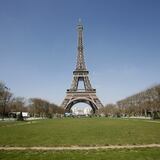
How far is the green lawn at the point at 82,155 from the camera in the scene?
1171cm

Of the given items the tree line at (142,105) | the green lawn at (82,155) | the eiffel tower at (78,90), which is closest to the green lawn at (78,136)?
the green lawn at (82,155)

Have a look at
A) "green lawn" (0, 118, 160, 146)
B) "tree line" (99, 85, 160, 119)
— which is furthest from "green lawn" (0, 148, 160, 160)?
"tree line" (99, 85, 160, 119)

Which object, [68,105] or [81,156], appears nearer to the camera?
[81,156]

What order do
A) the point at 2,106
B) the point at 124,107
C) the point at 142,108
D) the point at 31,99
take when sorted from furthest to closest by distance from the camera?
1. the point at 124,107
2. the point at 31,99
3. the point at 142,108
4. the point at 2,106

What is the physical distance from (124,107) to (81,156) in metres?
109

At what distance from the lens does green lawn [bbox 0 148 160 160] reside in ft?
38.4

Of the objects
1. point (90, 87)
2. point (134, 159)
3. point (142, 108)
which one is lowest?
point (134, 159)

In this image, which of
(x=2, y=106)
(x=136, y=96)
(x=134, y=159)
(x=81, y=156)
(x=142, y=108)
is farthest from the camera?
(x=136, y=96)

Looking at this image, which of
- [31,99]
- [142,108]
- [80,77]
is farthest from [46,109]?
[142,108]

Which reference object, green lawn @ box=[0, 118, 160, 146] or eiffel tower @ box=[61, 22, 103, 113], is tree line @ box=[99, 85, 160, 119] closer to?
eiffel tower @ box=[61, 22, 103, 113]

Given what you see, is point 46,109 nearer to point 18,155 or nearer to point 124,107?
point 124,107

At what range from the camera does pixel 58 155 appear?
12.5 m

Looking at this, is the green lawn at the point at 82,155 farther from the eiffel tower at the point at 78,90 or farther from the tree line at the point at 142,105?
the eiffel tower at the point at 78,90

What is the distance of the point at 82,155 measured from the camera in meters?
12.4
